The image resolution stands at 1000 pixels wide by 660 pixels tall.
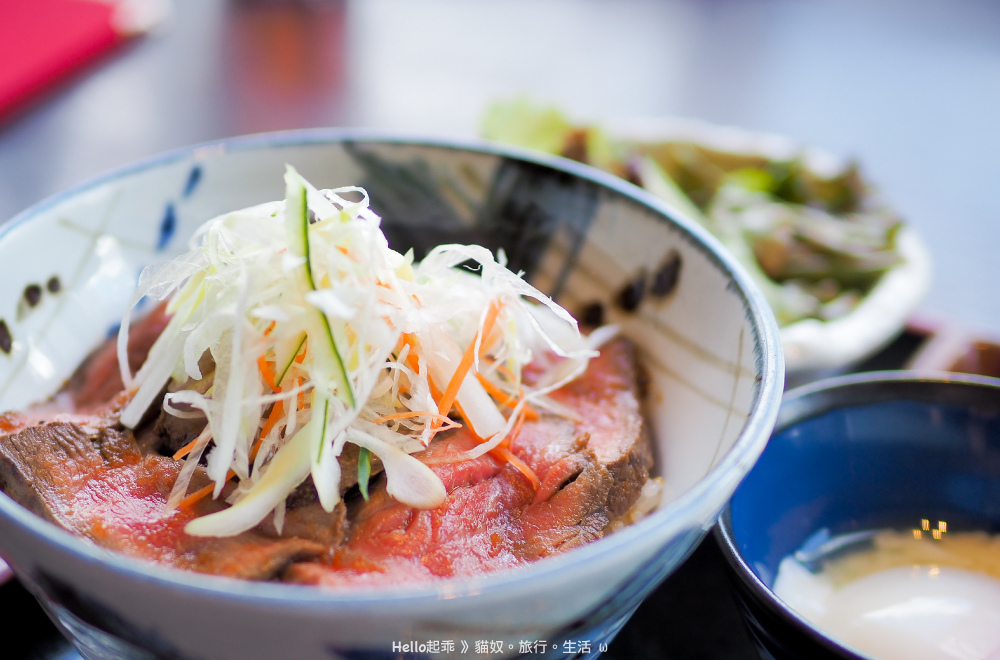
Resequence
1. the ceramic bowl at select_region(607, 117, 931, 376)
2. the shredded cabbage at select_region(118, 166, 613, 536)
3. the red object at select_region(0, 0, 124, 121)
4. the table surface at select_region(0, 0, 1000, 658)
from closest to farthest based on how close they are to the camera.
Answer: the shredded cabbage at select_region(118, 166, 613, 536), the ceramic bowl at select_region(607, 117, 931, 376), the table surface at select_region(0, 0, 1000, 658), the red object at select_region(0, 0, 124, 121)

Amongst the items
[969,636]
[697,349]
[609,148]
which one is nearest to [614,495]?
[697,349]

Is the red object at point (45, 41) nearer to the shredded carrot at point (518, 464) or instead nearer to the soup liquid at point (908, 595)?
the shredded carrot at point (518, 464)

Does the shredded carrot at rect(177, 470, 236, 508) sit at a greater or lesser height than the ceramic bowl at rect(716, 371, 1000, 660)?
greater

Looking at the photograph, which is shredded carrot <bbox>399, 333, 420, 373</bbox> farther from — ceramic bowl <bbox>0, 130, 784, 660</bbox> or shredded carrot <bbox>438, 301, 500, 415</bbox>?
ceramic bowl <bbox>0, 130, 784, 660</bbox>

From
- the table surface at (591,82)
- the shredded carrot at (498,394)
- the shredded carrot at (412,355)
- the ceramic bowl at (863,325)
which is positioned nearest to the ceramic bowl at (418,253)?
the shredded carrot at (498,394)

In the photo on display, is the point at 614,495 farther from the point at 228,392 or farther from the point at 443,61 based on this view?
the point at 443,61

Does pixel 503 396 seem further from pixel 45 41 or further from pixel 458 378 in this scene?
pixel 45 41

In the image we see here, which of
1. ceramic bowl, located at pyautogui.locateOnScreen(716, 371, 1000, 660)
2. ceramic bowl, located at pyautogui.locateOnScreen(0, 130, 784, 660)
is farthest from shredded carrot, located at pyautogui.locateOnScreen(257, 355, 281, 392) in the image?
ceramic bowl, located at pyautogui.locateOnScreen(716, 371, 1000, 660)
